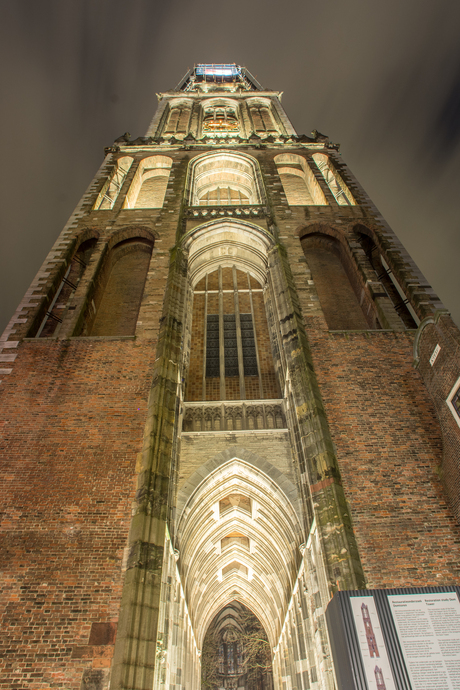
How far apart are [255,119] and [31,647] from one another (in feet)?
96.4

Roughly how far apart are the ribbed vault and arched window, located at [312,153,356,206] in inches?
501

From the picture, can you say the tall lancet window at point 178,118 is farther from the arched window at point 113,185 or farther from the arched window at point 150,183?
the arched window at point 113,185

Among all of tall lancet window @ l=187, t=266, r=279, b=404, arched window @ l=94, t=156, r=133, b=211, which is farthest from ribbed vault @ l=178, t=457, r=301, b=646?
arched window @ l=94, t=156, r=133, b=211

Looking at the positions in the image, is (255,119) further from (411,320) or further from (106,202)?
(411,320)

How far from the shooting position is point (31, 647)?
6188 mm

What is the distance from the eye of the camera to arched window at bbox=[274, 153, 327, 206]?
19.5 m

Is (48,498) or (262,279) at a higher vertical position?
(262,279)

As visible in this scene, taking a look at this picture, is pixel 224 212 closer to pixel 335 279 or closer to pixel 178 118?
pixel 335 279

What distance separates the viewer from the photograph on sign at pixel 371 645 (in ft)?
14.9

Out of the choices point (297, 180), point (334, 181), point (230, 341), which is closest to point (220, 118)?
point (297, 180)

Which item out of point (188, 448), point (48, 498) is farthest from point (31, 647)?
point (188, 448)

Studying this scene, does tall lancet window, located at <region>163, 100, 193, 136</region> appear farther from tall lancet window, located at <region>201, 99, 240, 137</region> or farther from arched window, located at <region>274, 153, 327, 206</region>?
arched window, located at <region>274, 153, 327, 206</region>

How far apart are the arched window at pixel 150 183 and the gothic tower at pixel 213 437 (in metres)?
2.36

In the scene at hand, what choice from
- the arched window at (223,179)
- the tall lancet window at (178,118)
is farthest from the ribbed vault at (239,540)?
the tall lancet window at (178,118)
